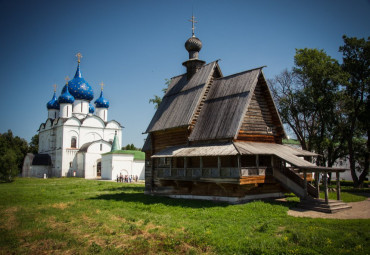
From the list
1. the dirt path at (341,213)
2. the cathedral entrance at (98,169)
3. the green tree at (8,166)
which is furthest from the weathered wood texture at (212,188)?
the cathedral entrance at (98,169)

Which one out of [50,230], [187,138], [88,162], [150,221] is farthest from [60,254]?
[88,162]

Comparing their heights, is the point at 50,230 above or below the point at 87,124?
below

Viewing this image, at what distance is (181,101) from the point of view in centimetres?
2156

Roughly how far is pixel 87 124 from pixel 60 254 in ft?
158

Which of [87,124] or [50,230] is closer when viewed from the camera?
[50,230]

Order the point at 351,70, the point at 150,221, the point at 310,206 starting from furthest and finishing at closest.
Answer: the point at 351,70 < the point at 310,206 < the point at 150,221

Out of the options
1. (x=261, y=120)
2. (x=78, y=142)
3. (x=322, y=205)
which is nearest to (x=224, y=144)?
(x=261, y=120)

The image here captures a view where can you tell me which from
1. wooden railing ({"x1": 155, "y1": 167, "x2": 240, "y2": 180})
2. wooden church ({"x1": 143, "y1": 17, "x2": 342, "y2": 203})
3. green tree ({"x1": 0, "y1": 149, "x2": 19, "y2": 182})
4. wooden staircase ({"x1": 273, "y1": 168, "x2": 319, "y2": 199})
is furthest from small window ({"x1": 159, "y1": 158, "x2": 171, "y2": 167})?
green tree ({"x1": 0, "y1": 149, "x2": 19, "y2": 182})

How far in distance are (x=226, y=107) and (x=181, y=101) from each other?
441 centimetres

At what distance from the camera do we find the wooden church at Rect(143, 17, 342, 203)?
15924mm

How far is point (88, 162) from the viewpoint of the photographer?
50.3m

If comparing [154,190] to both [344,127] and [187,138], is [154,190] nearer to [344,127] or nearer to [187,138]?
[187,138]

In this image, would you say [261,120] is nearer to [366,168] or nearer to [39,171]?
[366,168]

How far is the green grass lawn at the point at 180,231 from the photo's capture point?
882 cm
